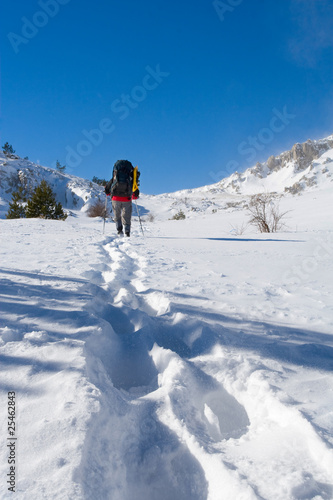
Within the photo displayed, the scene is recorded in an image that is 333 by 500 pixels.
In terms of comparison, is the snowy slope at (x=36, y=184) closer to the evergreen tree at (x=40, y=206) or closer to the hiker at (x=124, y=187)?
the evergreen tree at (x=40, y=206)

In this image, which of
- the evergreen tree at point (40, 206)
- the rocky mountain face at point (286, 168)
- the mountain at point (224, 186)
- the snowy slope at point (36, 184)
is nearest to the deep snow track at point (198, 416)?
the mountain at point (224, 186)

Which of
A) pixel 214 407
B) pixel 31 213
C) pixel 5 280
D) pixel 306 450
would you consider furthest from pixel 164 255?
pixel 31 213

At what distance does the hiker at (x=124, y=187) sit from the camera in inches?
281

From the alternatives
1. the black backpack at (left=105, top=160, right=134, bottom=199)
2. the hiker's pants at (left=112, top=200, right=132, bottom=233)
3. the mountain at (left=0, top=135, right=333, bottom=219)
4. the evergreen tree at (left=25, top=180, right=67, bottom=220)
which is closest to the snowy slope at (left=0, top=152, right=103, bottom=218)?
the mountain at (left=0, top=135, right=333, bottom=219)

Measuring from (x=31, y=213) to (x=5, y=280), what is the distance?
17.9 metres

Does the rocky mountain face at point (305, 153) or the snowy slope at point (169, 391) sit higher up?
the rocky mountain face at point (305, 153)

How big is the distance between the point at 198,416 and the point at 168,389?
7.0 inches

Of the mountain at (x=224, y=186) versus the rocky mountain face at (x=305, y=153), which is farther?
the rocky mountain face at (x=305, y=153)

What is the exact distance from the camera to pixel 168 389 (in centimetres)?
129

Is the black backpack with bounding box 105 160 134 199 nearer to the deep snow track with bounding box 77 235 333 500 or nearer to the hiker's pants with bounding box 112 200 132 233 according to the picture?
the hiker's pants with bounding box 112 200 132 233

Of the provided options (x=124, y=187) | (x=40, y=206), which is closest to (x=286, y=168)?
(x=40, y=206)

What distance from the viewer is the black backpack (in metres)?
7.12

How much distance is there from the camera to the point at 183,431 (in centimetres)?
107

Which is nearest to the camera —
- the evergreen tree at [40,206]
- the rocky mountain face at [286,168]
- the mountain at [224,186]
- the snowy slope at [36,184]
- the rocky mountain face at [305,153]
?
the evergreen tree at [40,206]
